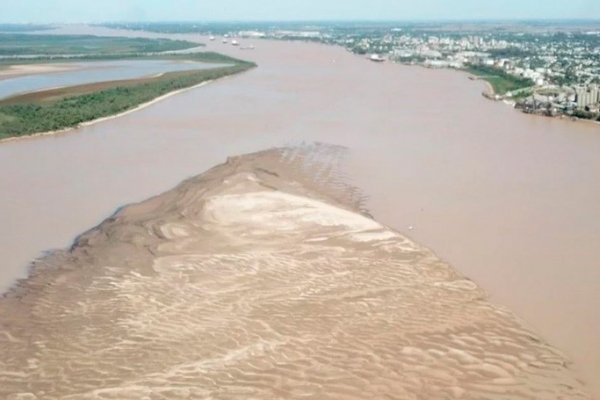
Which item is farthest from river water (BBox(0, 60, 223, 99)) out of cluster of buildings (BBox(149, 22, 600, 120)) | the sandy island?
cluster of buildings (BBox(149, 22, 600, 120))

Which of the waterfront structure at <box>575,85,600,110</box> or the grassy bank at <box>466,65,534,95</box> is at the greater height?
the grassy bank at <box>466,65,534,95</box>

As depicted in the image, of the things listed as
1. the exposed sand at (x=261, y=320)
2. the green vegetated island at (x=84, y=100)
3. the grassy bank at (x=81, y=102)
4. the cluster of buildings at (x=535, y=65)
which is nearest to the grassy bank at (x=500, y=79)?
the cluster of buildings at (x=535, y=65)

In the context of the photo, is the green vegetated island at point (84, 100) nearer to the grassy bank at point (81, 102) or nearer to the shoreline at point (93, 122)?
the grassy bank at point (81, 102)

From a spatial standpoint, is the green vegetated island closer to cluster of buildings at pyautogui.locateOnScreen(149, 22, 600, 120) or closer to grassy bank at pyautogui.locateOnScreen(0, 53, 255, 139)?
grassy bank at pyautogui.locateOnScreen(0, 53, 255, 139)

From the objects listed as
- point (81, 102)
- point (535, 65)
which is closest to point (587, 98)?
point (535, 65)

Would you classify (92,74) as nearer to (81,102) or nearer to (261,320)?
(81,102)
